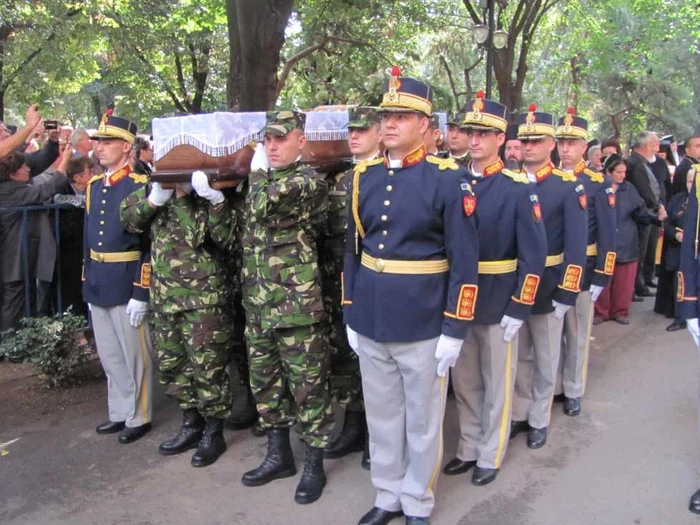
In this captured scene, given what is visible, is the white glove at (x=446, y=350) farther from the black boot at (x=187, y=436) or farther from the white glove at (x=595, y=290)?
the white glove at (x=595, y=290)

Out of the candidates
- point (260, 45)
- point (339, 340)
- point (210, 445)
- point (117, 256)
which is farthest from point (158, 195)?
Result: point (260, 45)

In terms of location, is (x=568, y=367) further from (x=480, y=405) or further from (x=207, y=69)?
(x=207, y=69)

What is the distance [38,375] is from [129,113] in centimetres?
1458

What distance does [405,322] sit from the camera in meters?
3.18

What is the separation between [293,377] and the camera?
3734 millimetres

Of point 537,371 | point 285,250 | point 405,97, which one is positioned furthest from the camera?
point 537,371

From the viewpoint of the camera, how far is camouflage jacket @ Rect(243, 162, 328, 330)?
3.61 metres

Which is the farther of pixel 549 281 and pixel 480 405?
pixel 549 281

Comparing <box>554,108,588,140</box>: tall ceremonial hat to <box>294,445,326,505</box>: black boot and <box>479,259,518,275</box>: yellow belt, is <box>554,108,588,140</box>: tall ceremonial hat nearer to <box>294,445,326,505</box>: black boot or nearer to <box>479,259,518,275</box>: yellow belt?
<box>479,259,518,275</box>: yellow belt

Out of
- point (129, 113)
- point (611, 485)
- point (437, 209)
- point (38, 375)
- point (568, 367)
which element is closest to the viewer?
point (437, 209)

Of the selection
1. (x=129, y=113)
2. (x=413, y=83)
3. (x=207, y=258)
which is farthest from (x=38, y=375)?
(x=129, y=113)

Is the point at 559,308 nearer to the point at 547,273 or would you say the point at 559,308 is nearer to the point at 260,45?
the point at 547,273

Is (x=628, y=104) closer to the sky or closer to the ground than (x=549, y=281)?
closer to the sky

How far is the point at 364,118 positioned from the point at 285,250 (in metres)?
0.85
